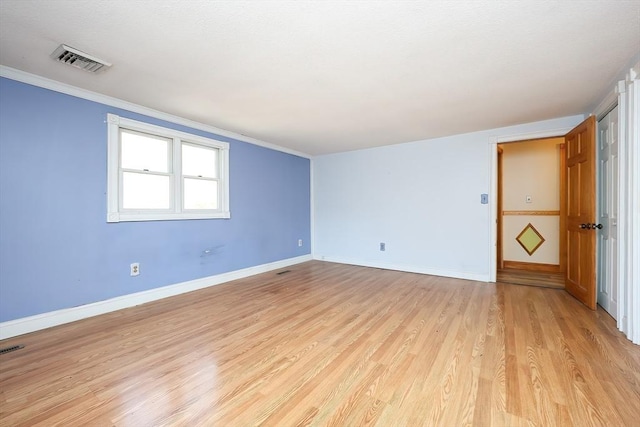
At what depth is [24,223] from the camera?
2.40 m

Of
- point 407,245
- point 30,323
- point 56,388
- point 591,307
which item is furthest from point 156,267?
point 591,307

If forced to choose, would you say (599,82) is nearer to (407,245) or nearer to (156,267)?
(407,245)

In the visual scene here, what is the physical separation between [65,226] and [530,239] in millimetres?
6912

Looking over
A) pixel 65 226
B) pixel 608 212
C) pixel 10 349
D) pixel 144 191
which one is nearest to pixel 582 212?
pixel 608 212

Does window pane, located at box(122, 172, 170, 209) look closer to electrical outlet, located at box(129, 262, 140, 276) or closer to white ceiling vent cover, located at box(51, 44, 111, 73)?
electrical outlet, located at box(129, 262, 140, 276)

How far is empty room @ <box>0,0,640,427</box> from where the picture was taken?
1.59 m

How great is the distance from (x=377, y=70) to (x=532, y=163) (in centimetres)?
424

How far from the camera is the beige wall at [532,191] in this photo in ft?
15.2

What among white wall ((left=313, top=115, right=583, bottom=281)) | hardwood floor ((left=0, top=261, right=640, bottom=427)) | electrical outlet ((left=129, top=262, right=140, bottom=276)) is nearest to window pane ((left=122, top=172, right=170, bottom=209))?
electrical outlet ((left=129, top=262, right=140, bottom=276))

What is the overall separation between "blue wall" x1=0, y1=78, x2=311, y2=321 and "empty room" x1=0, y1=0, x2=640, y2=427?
0.02 meters

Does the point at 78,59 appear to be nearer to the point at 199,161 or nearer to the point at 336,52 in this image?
the point at 199,161

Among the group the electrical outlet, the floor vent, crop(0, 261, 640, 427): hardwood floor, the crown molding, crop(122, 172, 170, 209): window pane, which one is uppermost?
the crown molding

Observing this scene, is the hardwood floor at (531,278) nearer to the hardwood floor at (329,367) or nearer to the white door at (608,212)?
the hardwood floor at (329,367)

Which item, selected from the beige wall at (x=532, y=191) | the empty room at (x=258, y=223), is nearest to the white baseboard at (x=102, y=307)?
the empty room at (x=258, y=223)
